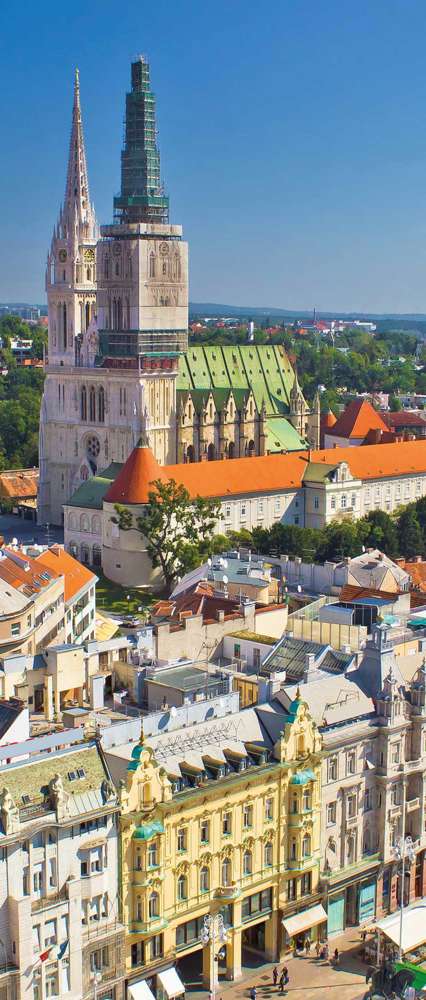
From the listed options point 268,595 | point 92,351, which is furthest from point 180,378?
point 268,595

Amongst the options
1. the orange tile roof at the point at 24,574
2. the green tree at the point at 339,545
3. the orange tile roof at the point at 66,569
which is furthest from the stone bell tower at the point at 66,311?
the orange tile roof at the point at 24,574

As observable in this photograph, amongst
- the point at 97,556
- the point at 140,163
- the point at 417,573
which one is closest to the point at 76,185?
the point at 140,163

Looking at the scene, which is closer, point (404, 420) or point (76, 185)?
point (76, 185)

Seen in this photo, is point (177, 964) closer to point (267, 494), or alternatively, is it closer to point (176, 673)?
point (176, 673)

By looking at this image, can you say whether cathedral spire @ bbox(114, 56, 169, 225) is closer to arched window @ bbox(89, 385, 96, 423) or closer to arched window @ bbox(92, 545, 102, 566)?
arched window @ bbox(89, 385, 96, 423)

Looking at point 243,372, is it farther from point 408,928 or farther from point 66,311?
point 408,928
